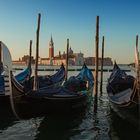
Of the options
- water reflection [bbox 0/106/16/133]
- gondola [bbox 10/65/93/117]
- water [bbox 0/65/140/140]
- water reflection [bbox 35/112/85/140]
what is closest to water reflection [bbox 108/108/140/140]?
water [bbox 0/65/140/140]

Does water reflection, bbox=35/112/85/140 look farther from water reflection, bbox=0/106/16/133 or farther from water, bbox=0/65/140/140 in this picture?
water reflection, bbox=0/106/16/133

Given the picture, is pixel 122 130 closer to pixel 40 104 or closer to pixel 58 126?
pixel 58 126

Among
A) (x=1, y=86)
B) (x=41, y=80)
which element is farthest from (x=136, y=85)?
(x=41, y=80)

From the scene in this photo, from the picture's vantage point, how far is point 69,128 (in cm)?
1046

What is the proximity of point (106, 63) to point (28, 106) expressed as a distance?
14121 centimetres

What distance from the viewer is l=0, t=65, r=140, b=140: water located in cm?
946

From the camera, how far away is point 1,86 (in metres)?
14.5

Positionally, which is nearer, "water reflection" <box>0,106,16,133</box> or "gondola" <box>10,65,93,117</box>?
"gondola" <box>10,65,93,117</box>

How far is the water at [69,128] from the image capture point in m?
9.46

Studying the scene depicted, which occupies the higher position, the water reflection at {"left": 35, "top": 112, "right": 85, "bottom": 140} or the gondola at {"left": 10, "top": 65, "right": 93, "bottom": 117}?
the gondola at {"left": 10, "top": 65, "right": 93, "bottom": 117}

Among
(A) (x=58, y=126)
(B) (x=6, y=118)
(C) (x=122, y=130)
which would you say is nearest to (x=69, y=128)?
(A) (x=58, y=126)

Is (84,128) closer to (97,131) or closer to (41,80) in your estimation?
(97,131)

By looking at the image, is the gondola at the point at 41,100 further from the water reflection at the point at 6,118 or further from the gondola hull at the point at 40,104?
the water reflection at the point at 6,118

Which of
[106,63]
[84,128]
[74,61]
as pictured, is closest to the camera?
[84,128]
